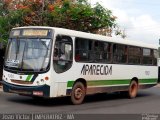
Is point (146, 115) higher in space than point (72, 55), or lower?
lower

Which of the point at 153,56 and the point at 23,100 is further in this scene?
the point at 153,56

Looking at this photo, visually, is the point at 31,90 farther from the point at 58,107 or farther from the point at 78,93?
the point at 78,93

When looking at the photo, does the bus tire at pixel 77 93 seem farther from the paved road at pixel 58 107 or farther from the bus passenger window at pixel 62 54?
the bus passenger window at pixel 62 54

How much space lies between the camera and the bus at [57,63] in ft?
50.2

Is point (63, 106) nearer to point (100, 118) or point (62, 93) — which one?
point (62, 93)

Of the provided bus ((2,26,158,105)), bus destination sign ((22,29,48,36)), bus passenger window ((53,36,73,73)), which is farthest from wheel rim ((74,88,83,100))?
bus destination sign ((22,29,48,36))

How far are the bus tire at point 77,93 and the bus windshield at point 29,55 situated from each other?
1813mm

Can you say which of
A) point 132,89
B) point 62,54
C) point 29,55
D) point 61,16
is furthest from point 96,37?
point 61,16

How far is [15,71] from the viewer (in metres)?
15.7

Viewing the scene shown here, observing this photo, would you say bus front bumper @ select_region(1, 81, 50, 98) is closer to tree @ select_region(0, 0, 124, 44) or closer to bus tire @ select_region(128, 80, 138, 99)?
bus tire @ select_region(128, 80, 138, 99)

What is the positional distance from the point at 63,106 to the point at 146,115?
9.91ft

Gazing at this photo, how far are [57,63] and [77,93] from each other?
1712mm

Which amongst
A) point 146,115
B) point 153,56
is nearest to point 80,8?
point 153,56

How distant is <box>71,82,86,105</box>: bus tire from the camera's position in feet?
53.9
